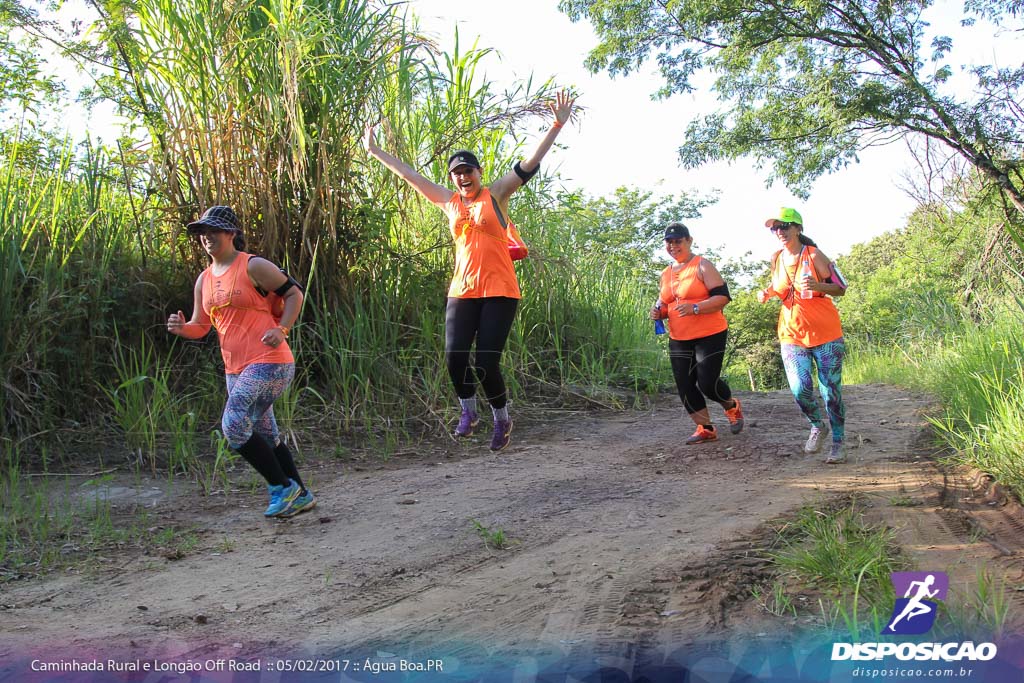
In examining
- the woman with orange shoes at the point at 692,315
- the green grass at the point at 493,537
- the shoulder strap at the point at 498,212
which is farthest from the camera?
the woman with orange shoes at the point at 692,315

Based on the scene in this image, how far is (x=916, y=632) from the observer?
276 centimetres

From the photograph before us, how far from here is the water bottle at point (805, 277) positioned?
5613 mm

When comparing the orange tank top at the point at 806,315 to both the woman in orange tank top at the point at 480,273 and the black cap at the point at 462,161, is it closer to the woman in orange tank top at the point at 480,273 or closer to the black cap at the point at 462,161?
the woman in orange tank top at the point at 480,273

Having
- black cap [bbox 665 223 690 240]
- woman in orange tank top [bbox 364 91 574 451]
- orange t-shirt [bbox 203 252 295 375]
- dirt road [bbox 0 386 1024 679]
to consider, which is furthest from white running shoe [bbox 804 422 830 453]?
orange t-shirt [bbox 203 252 295 375]

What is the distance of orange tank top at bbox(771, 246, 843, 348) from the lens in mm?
5656

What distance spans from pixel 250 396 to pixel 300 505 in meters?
0.77

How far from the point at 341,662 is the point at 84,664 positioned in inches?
34.4

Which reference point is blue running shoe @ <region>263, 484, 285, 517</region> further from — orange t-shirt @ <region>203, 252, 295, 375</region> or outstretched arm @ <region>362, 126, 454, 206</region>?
outstretched arm @ <region>362, 126, 454, 206</region>

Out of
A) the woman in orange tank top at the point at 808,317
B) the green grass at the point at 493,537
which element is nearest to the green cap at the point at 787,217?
the woman in orange tank top at the point at 808,317

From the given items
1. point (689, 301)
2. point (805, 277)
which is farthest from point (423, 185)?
point (805, 277)

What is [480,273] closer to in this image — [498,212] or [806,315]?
[498,212]

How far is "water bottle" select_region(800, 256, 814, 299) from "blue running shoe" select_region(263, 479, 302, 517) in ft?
11.1

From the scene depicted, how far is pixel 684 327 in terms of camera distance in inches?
250

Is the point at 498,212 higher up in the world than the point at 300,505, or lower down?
higher up
